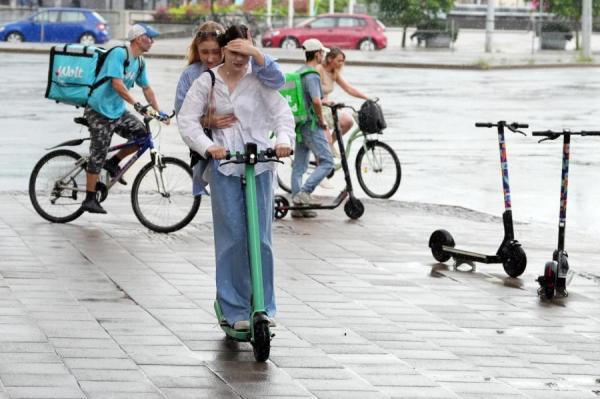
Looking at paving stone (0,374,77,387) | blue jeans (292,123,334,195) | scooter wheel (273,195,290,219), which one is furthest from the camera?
blue jeans (292,123,334,195)

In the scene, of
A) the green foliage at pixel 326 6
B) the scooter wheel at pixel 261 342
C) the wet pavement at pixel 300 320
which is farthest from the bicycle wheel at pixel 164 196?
the green foliage at pixel 326 6

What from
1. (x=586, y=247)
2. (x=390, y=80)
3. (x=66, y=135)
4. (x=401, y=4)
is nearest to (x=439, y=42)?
(x=401, y=4)

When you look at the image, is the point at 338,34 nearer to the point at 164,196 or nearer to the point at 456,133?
the point at 456,133

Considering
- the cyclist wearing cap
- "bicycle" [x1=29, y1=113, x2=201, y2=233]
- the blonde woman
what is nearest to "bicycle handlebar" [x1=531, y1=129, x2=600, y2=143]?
"bicycle" [x1=29, y1=113, x2=201, y2=233]

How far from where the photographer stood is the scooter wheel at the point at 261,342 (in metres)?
6.96

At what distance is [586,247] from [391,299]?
340 cm

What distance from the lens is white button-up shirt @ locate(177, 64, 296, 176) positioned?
24.5 ft

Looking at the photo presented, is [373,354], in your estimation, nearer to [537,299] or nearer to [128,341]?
[128,341]

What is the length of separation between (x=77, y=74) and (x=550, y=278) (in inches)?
176

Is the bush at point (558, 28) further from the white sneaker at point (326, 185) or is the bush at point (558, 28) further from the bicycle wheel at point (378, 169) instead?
the bicycle wheel at point (378, 169)

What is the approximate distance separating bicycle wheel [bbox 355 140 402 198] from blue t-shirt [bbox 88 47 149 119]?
3.52m

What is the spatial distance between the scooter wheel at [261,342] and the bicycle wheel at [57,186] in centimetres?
517

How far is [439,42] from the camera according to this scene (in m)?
57.4

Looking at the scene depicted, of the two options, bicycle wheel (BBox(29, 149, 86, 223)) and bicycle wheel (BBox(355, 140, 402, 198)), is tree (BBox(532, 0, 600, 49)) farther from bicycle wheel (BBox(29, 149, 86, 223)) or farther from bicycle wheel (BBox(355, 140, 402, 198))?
bicycle wheel (BBox(29, 149, 86, 223))
